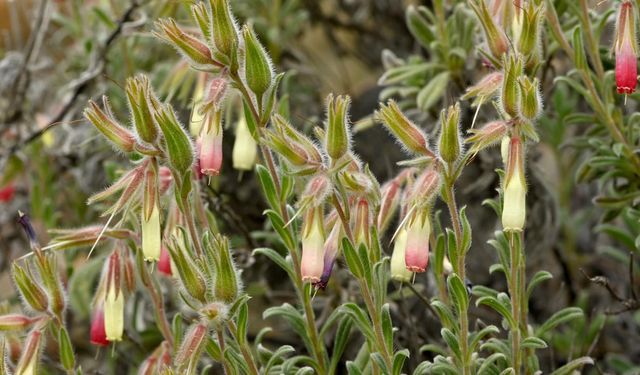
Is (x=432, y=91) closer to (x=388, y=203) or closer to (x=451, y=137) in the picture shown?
(x=388, y=203)

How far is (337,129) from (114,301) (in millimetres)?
626

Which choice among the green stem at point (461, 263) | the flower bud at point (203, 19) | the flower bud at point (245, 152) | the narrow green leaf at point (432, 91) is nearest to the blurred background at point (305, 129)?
the narrow green leaf at point (432, 91)

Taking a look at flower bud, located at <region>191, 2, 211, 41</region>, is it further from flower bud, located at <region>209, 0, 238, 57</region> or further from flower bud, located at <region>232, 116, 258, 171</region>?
flower bud, located at <region>232, 116, 258, 171</region>

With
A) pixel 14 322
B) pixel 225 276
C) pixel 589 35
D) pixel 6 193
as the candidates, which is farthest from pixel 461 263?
pixel 6 193

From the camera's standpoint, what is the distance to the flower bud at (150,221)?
1634 millimetres

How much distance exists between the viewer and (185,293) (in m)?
1.58

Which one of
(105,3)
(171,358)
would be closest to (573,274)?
(171,358)

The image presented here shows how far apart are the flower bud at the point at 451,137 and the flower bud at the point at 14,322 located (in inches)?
35.1

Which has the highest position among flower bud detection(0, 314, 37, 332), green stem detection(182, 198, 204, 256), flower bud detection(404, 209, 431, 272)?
green stem detection(182, 198, 204, 256)

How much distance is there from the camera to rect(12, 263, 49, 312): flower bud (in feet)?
5.65

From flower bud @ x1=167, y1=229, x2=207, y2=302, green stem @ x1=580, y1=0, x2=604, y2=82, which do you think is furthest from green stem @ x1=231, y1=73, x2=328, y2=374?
green stem @ x1=580, y1=0, x2=604, y2=82

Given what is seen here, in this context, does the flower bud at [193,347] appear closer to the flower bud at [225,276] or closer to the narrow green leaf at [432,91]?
the flower bud at [225,276]

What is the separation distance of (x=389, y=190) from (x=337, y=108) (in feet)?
1.13

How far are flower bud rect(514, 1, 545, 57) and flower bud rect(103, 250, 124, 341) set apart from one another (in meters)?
0.93
